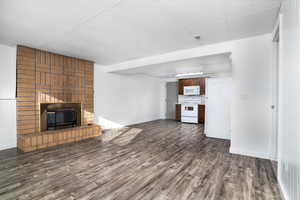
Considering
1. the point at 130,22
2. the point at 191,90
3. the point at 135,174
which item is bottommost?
the point at 135,174

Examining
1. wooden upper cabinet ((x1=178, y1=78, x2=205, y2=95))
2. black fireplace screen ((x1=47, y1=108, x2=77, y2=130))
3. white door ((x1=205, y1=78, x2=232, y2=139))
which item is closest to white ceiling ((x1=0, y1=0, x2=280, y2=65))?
white door ((x1=205, y1=78, x2=232, y2=139))

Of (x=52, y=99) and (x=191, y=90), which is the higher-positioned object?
(x=191, y=90)

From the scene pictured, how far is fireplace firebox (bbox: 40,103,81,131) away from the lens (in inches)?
153

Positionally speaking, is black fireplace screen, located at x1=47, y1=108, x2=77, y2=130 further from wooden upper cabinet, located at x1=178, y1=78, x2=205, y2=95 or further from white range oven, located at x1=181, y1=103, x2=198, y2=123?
wooden upper cabinet, located at x1=178, y1=78, x2=205, y2=95

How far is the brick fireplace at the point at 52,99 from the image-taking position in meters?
3.46

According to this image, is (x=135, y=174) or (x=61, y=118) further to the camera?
(x=61, y=118)

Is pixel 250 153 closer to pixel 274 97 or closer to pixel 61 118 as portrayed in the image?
pixel 274 97

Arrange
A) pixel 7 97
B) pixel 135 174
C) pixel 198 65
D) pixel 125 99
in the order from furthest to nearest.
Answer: pixel 125 99, pixel 198 65, pixel 7 97, pixel 135 174

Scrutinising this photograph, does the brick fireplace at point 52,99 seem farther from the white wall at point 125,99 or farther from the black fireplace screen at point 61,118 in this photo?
the white wall at point 125,99

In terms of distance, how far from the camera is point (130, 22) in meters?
2.42

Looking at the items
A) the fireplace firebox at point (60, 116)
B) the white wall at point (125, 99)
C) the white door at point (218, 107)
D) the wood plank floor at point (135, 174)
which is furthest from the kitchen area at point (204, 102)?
the fireplace firebox at point (60, 116)

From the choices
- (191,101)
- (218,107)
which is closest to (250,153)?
(218,107)

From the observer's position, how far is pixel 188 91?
729 cm

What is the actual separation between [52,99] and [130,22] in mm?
3204
